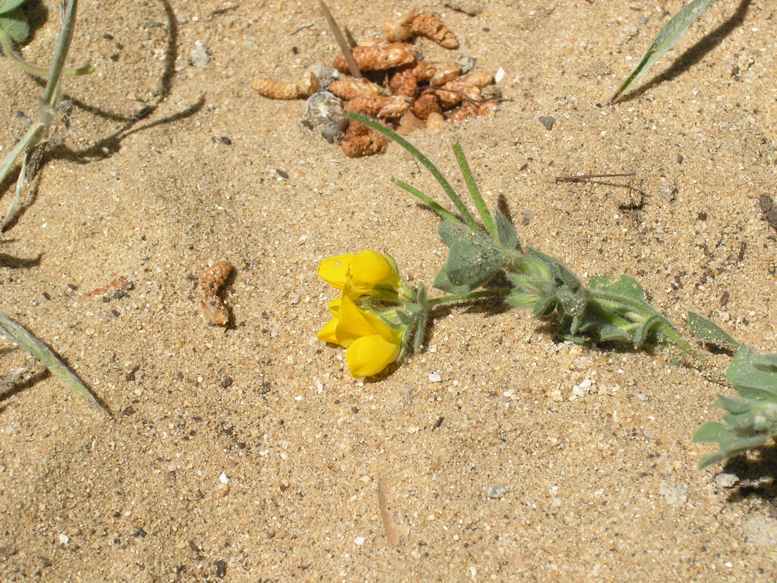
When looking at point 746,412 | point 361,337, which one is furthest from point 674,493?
point 361,337

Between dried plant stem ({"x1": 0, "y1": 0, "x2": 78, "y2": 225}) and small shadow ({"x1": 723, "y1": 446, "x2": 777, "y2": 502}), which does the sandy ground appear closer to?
small shadow ({"x1": 723, "y1": 446, "x2": 777, "y2": 502})

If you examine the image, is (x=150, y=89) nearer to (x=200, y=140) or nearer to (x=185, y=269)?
(x=200, y=140)

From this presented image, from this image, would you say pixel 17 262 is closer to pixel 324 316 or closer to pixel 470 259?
pixel 324 316

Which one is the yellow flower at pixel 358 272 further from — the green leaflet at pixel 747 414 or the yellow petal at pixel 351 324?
the green leaflet at pixel 747 414

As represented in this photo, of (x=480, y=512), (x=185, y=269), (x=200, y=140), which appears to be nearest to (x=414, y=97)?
A: (x=200, y=140)

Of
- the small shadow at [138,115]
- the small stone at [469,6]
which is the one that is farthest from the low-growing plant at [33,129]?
the small stone at [469,6]

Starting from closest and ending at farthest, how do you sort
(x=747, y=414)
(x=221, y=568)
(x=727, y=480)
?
(x=747, y=414)
(x=727, y=480)
(x=221, y=568)
